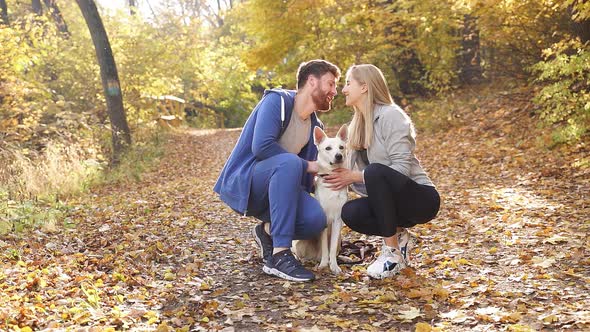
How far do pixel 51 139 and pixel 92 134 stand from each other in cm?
187

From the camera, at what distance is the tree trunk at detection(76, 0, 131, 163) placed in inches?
487

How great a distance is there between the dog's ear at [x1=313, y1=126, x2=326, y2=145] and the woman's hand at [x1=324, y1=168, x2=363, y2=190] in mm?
288

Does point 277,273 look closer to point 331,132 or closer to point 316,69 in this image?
point 316,69

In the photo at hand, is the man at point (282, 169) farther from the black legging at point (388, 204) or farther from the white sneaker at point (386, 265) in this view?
the white sneaker at point (386, 265)

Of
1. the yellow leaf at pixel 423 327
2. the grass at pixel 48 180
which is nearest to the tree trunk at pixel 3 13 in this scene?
the grass at pixel 48 180

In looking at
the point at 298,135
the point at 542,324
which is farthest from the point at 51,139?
the point at 542,324

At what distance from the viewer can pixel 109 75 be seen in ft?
41.7

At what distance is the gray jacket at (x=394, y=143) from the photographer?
411 centimetres

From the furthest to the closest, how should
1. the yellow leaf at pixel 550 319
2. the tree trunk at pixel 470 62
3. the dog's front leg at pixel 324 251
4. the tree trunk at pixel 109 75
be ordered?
the tree trunk at pixel 470 62 → the tree trunk at pixel 109 75 → the dog's front leg at pixel 324 251 → the yellow leaf at pixel 550 319

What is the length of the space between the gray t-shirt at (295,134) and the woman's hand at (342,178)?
43cm

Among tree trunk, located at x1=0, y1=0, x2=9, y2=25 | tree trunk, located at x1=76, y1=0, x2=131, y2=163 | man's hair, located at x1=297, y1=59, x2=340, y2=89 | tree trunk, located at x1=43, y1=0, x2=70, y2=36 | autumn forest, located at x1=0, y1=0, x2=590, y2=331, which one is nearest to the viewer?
autumn forest, located at x1=0, y1=0, x2=590, y2=331

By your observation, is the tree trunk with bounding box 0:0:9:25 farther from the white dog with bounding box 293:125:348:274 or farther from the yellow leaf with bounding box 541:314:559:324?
the yellow leaf with bounding box 541:314:559:324

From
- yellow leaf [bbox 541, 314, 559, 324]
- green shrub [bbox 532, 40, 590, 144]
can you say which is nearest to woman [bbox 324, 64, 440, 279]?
yellow leaf [bbox 541, 314, 559, 324]

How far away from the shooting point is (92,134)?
523 inches
